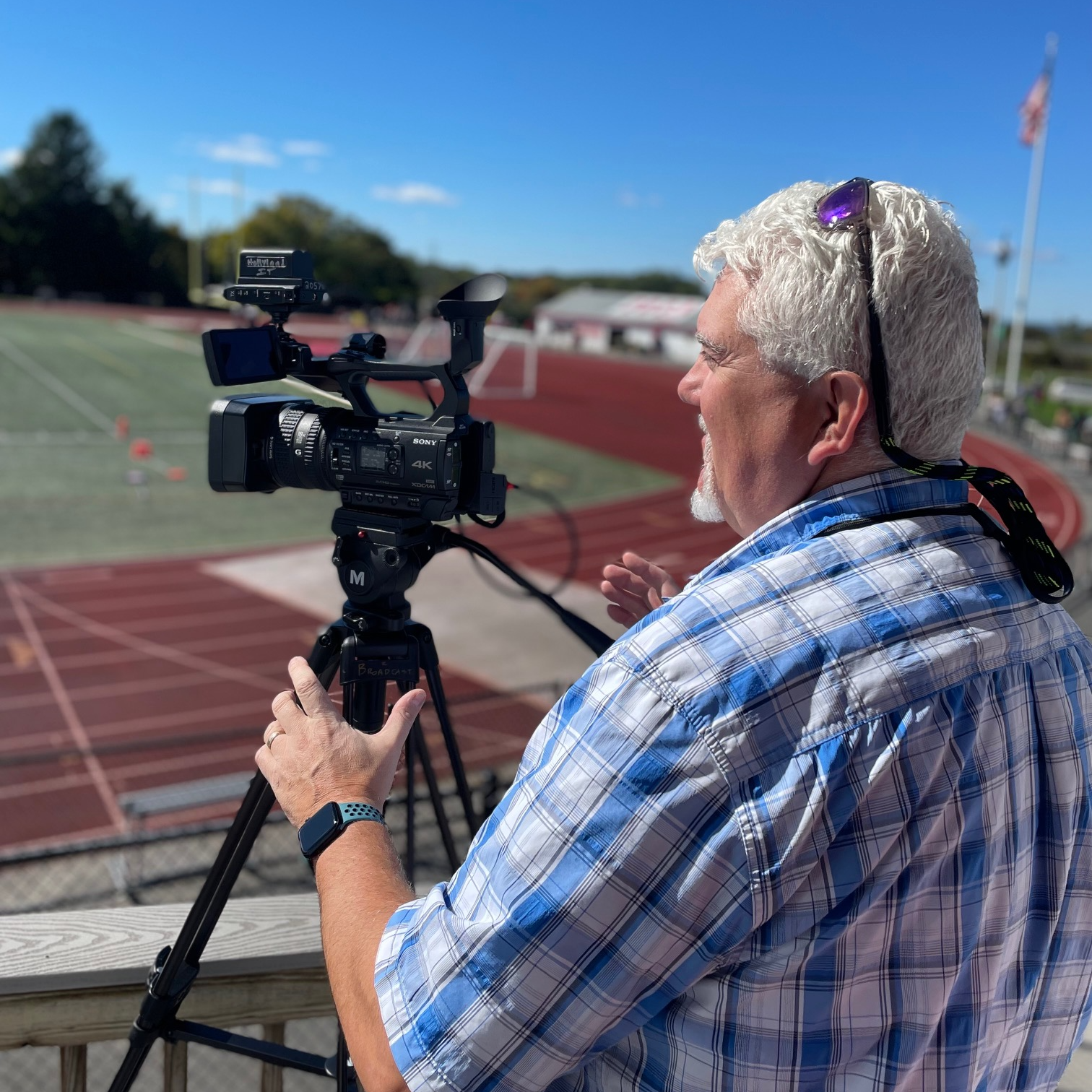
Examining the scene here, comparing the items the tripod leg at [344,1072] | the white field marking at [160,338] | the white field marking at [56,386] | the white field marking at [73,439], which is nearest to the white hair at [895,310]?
the tripod leg at [344,1072]

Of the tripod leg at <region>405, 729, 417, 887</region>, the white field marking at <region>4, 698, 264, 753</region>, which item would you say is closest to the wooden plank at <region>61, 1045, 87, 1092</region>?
the tripod leg at <region>405, 729, 417, 887</region>

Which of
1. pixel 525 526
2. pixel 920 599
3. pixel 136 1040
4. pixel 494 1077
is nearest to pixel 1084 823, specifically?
pixel 920 599

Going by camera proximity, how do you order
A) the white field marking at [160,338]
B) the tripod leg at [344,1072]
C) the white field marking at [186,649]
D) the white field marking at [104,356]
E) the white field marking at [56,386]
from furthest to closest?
the white field marking at [160,338] → the white field marking at [104,356] → the white field marking at [56,386] → the white field marking at [186,649] → the tripod leg at [344,1072]

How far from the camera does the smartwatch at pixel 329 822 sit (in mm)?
1029

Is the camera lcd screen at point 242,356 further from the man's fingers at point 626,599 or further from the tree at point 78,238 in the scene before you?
the tree at point 78,238

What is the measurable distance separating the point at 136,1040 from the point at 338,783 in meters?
0.63

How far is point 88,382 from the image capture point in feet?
117

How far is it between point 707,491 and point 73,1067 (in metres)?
1.24

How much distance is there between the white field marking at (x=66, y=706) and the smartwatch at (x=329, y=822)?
6.53 m

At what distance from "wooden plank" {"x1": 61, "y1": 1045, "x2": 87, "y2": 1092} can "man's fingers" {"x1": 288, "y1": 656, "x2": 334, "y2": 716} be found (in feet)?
2.47

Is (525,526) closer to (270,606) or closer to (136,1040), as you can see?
(270,606)

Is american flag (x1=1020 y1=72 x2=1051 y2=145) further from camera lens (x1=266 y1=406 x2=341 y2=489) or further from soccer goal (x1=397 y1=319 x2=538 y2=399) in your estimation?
camera lens (x1=266 y1=406 x2=341 y2=489)

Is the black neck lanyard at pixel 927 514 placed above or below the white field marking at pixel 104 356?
above

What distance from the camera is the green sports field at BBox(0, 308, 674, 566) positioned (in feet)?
63.7
